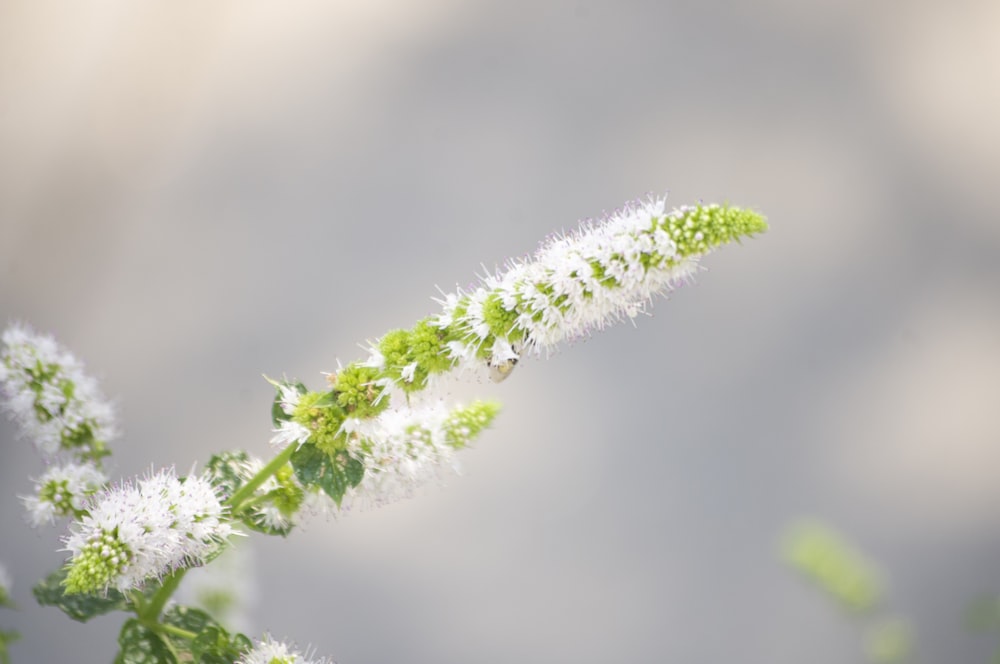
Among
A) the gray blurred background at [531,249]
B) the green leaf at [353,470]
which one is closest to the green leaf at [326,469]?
the green leaf at [353,470]

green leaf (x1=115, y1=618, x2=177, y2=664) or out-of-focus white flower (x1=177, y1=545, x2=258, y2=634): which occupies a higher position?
out-of-focus white flower (x1=177, y1=545, x2=258, y2=634)

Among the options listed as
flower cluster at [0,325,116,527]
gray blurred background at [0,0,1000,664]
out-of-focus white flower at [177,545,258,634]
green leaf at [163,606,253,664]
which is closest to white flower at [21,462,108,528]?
flower cluster at [0,325,116,527]

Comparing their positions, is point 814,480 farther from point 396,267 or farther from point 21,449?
point 21,449

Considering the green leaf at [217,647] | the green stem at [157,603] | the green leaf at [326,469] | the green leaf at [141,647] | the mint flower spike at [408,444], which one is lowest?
the green leaf at [217,647]

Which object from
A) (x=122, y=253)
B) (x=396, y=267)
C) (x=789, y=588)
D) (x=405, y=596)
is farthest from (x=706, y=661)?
(x=122, y=253)

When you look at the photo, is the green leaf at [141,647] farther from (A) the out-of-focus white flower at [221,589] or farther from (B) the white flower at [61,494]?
(A) the out-of-focus white flower at [221,589]

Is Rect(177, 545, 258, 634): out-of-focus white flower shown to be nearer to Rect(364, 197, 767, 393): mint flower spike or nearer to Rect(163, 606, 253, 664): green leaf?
Rect(163, 606, 253, 664): green leaf
